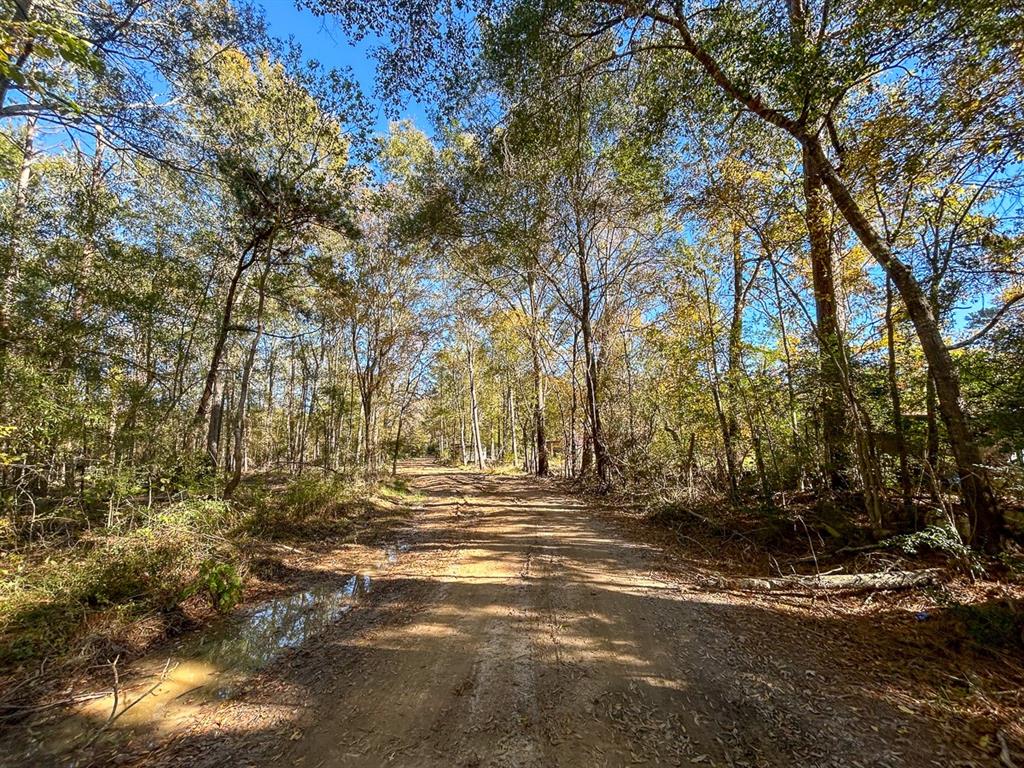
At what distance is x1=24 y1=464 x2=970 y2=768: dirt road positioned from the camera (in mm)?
2264

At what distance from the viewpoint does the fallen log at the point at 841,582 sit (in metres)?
3.98

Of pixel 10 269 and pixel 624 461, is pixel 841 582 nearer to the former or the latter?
pixel 624 461

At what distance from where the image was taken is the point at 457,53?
6.46 meters

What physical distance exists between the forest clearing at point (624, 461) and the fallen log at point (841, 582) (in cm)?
3

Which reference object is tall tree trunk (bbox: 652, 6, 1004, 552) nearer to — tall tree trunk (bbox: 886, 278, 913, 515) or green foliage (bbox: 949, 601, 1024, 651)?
tall tree trunk (bbox: 886, 278, 913, 515)

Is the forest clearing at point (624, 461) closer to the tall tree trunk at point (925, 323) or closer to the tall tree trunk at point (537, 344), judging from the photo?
the tall tree trunk at point (925, 323)

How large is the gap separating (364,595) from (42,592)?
302cm

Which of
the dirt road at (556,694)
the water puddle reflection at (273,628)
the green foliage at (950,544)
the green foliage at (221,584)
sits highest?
the green foliage at (950,544)

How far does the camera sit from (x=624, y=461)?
11.6 meters

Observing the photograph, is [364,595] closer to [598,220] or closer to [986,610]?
[986,610]

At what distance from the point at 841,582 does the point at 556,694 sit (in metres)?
3.61

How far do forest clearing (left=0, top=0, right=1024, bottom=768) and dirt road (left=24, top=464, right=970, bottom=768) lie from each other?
0.03m

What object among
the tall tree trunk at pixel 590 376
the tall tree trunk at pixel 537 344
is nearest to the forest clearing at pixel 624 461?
the tall tree trunk at pixel 590 376

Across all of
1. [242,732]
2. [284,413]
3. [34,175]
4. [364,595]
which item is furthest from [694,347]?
[284,413]
